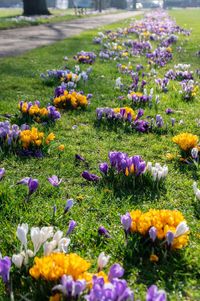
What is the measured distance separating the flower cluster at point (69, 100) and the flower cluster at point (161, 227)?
13.1ft

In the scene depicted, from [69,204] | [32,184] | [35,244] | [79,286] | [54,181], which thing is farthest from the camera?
[54,181]

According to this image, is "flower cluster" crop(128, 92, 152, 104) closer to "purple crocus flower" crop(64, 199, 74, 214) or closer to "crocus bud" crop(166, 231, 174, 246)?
"purple crocus flower" crop(64, 199, 74, 214)

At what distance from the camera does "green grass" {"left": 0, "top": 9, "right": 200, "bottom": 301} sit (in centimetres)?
296

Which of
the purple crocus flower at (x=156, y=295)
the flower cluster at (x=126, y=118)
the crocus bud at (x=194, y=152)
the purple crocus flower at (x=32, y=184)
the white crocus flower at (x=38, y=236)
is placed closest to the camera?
the purple crocus flower at (x=156, y=295)

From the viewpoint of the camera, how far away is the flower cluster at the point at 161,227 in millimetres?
2916

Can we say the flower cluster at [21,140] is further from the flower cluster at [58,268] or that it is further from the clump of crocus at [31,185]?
the flower cluster at [58,268]

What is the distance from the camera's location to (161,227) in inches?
118

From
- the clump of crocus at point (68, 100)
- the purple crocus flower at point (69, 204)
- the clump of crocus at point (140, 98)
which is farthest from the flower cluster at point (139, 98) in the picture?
the purple crocus flower at point (69, 204)

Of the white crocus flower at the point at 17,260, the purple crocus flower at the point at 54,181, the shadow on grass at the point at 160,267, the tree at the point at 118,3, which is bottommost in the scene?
the shadow on grass at the point at 160,267

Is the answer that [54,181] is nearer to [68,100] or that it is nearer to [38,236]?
[38,236]

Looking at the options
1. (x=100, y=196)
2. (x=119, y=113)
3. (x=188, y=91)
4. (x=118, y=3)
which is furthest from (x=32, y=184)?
(x=118, y=3)

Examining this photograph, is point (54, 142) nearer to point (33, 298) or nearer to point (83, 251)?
point (83, 251)

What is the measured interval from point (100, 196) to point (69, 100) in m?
3.18

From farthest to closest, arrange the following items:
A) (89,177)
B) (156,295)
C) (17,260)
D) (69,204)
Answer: (89,177)
(69,204)
(17,260)
(156,295)
